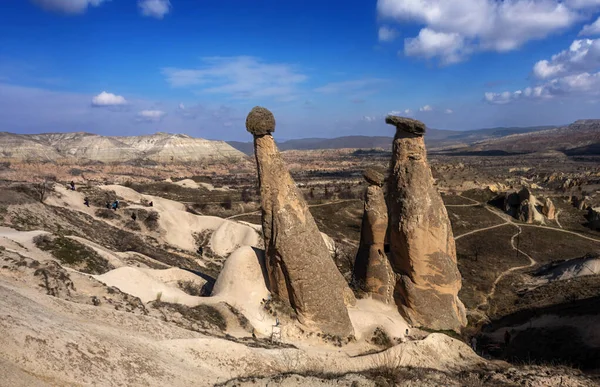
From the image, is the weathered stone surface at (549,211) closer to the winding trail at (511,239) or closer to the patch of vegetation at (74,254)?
the winding trail at (511,239)

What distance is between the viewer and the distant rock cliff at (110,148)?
11046cm

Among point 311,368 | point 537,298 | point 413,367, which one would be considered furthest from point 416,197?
point 537,298

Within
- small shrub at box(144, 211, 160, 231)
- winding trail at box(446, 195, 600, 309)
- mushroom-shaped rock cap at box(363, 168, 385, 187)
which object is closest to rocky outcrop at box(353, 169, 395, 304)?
mushroom-shaped rock cap at box(363, 168, 385, 187)

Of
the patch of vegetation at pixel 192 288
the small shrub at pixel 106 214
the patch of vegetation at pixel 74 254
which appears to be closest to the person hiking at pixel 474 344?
the patch of vegetation at pixel 192 288

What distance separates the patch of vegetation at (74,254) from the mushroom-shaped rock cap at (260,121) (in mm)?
8332

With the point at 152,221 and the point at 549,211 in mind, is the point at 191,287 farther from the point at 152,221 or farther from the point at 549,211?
the point at 549,211

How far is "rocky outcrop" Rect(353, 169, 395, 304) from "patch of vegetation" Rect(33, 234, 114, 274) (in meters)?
10.2

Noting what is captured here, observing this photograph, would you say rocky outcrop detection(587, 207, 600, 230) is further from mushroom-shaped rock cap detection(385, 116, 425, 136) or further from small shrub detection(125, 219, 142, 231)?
small shrub detection(125, 219, 142, 231)

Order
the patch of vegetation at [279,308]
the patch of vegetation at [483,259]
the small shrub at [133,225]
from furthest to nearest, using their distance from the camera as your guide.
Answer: the small shrub at [133,225]
the patch of vegetation at [483,259]
the patch of vegetation at [279,308]

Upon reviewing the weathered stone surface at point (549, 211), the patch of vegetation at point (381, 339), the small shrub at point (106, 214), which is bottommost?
the weathered stone surface at point (549, 211)

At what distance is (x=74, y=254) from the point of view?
15.5 metres

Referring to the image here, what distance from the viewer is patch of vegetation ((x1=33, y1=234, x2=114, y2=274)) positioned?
14.9 m

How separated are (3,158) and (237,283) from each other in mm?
114294

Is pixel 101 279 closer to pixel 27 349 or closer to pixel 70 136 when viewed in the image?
pixel 27 349
